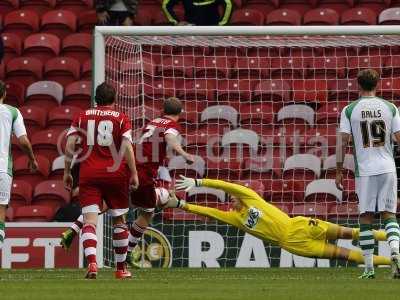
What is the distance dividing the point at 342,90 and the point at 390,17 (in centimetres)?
281

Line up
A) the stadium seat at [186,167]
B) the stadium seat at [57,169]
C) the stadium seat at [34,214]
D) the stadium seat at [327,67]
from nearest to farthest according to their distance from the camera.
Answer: the stadium seat at [186,167]
the stadium seat at [327,67]
the stadium seat at [34,214]
the stadium seat at [57,169]

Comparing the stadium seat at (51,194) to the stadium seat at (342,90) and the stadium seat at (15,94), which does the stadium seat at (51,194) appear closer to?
the stadium seat at (15,94)

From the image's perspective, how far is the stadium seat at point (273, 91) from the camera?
16.9 meters

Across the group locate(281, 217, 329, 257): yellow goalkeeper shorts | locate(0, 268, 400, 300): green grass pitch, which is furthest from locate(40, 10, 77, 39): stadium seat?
locate(281, 217, 329, 257): yellow goalkeeper shorts

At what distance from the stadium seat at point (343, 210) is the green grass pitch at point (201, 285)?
2.11m

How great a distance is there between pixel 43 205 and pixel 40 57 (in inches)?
131

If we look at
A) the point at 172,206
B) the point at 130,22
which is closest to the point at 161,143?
the point at 172,206

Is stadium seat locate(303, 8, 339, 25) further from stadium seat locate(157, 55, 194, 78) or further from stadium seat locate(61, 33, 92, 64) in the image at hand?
stadium seat locate(61, 33, 92, 64)

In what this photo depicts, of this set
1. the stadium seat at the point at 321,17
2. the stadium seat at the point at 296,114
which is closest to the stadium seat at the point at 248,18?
the stadium seat at the point at 321,17

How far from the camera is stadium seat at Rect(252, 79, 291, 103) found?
16.9m

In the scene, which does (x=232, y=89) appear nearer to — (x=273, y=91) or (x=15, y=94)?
(x=273, y=91)

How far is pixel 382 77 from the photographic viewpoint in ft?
56.1

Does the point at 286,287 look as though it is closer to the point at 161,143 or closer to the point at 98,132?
the point at 98,132

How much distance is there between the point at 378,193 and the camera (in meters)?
12.5
